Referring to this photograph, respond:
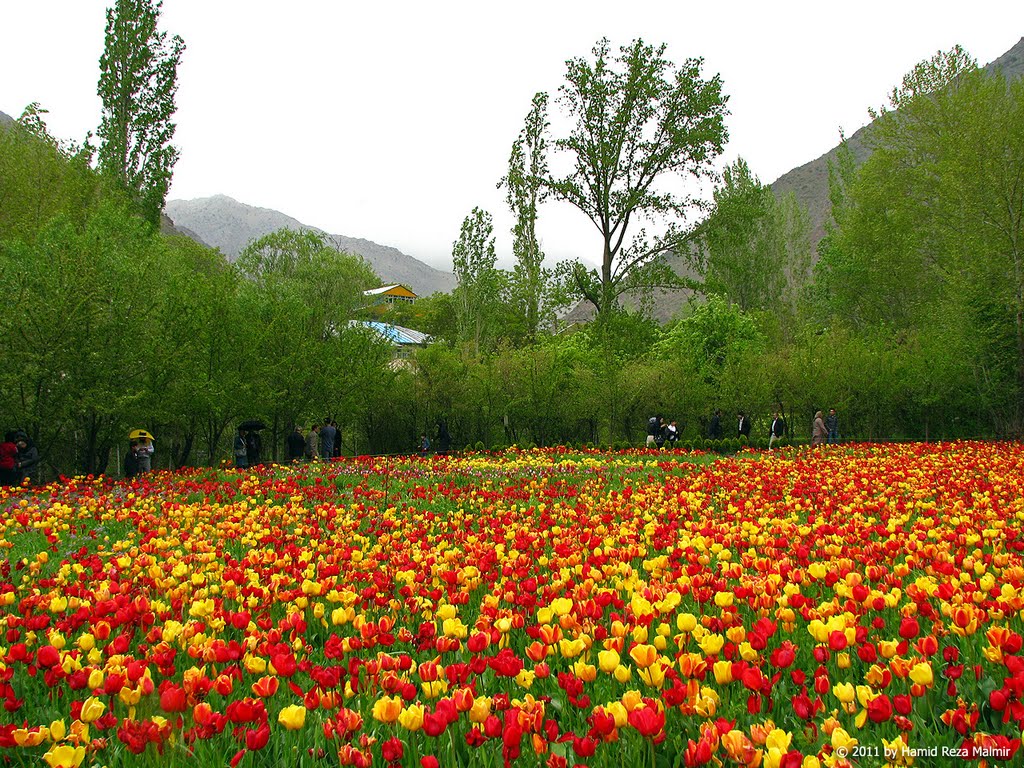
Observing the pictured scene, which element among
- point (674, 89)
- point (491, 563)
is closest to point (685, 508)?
point (491, 563)

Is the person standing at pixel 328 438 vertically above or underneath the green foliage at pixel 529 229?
underneath

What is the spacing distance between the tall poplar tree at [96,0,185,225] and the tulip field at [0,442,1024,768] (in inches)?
956

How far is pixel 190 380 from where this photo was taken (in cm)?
1680

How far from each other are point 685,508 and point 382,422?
20.8 metres

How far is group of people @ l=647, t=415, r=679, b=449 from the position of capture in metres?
24.0

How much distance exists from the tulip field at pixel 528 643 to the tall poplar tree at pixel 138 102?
79.7 feet

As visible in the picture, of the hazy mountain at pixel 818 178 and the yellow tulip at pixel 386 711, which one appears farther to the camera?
the hazy mountain at pixel 818 178

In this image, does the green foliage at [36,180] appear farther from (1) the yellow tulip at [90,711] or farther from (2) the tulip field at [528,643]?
(1) the yellow tulip at [90,711]

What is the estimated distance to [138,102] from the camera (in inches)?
1105

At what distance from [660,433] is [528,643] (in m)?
23.4

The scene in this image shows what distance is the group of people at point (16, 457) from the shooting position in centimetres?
1313

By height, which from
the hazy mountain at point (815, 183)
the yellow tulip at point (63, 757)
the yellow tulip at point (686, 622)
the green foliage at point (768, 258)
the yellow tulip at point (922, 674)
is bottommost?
the yellow tulip at point (63, 757)

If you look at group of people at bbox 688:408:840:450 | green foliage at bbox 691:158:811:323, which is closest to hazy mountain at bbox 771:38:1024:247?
green foliage at bbox 691:158:811:323

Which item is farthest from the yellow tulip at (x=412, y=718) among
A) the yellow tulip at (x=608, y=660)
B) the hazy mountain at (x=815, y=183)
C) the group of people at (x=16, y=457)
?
the hazy mountain at (x=815, y=183)
